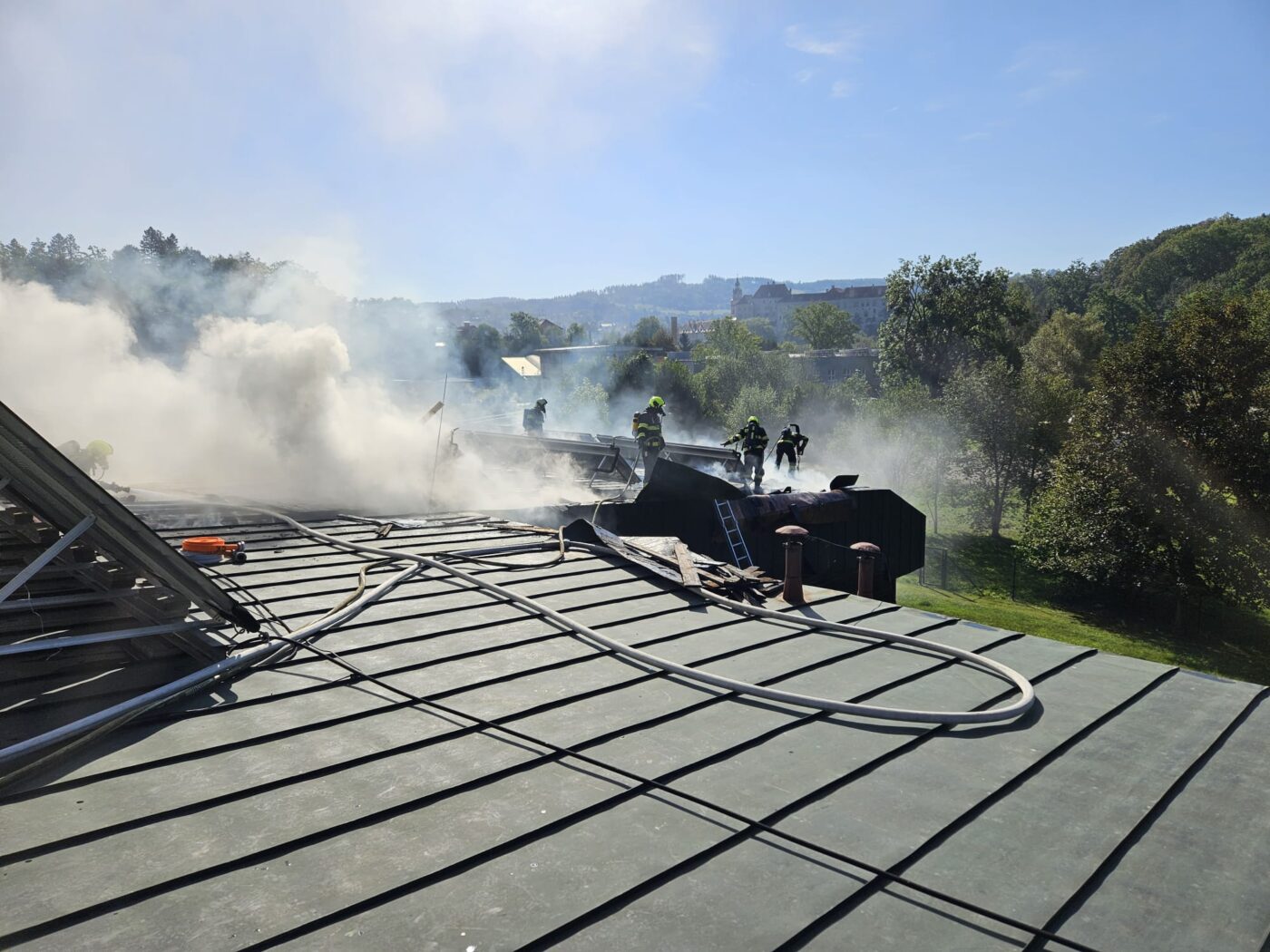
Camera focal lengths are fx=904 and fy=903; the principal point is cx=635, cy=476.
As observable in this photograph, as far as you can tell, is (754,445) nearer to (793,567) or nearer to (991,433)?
(793,567)

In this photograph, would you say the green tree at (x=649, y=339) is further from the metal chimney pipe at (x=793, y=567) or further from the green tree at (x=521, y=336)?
the metal chimney pipe at (x=793, y=567)

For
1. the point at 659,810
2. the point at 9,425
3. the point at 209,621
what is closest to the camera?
the point at 659,810

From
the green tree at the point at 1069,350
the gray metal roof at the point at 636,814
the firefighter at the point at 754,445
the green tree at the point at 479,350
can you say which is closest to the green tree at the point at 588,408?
the green tree at the point at 479,350

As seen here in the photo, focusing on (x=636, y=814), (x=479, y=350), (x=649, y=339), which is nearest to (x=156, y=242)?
(x=479, y=350)

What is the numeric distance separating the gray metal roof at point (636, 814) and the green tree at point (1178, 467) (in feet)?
65.3

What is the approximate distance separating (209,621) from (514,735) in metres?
2.08

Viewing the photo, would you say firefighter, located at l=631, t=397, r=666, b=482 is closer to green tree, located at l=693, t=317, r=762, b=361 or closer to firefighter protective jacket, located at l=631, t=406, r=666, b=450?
firefighter protective jacket, located at l=631, t=406, r=666, b=450

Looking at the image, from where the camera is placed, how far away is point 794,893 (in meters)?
3.16

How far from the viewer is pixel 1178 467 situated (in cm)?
2331

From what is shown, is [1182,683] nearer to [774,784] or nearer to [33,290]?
[774,784]

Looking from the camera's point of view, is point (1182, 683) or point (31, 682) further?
point (1182, 683)

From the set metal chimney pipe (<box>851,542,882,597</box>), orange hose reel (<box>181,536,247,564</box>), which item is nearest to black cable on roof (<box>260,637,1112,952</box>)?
orange hose reel (<box>181,536,247,564</box>)

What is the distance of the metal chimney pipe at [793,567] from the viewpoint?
23.6 feet

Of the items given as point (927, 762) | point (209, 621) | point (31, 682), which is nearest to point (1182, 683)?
point (927, 762)
